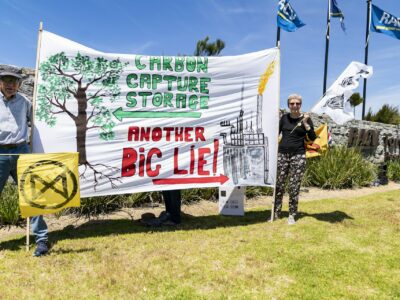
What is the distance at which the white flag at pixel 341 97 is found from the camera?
229 inches

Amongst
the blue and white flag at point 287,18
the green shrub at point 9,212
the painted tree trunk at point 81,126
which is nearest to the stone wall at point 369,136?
the blue and white flag at point 287,18

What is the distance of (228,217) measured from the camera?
6.50 metres

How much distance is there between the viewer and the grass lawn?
3455 millimetres

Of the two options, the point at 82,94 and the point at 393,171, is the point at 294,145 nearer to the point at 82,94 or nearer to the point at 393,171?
the point at 82,94

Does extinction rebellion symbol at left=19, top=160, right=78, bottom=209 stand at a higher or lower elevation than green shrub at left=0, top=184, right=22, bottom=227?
higher

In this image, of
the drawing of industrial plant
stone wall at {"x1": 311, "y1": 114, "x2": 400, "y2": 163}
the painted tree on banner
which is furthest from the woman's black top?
stone wall at {"x1": 311, "y1": 114, "x2": 400, "y2": 163}

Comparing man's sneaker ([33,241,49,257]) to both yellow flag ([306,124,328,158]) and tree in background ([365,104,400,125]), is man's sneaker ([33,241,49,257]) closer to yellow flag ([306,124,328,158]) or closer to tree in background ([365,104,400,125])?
yellow flag ([306,124,328,158])

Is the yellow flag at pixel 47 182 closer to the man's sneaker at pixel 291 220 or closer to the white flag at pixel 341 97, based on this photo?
the man's sneaker at pixel 291 220

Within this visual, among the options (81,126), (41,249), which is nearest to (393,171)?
(81,126)

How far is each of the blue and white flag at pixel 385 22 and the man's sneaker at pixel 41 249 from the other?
16474 millimetres

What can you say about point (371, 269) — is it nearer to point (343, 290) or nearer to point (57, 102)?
point (343, 290)

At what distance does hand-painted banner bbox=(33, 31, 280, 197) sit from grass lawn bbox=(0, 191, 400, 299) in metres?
0.83

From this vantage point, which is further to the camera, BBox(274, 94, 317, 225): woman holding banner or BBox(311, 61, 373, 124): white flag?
BBox(311, 61, 373, 124): white flag

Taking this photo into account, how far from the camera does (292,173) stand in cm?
577
